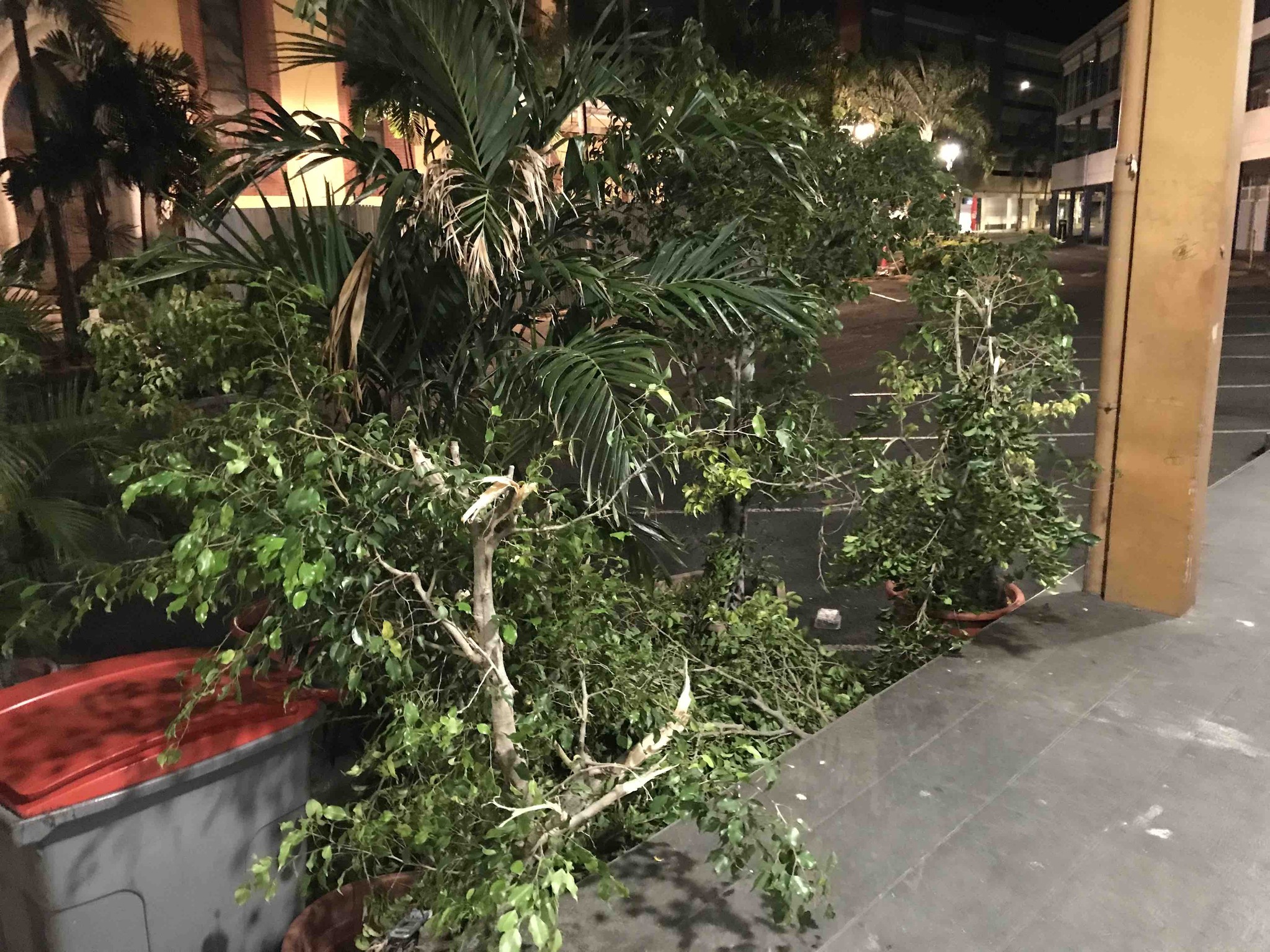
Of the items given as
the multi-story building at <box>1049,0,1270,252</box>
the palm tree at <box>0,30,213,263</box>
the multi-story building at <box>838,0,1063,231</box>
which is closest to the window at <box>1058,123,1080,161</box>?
the multi-story building at <box>1049,0,1270,252</box>

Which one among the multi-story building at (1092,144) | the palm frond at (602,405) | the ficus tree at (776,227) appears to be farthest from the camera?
the multi-story building at (1092,144)

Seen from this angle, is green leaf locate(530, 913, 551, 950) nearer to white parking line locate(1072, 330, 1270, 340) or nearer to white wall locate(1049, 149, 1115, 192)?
white parking line locate(1072, 330, 1270, 340)

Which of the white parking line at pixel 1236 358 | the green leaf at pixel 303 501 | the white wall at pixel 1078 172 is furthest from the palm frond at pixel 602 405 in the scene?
the white wall at pixel 1078 172

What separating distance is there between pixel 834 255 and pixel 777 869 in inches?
111

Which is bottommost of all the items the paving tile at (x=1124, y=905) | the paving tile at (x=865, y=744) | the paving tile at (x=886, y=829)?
the paving tile at (x=1124, y=905)

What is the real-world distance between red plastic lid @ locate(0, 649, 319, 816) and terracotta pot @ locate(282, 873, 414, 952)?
50 centimetres

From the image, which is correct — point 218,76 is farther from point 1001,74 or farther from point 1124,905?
point 1001,74

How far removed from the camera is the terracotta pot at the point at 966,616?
14.0ft

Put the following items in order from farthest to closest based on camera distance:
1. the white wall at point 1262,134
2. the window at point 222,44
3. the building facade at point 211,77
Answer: the window at point 222,44 < the white wall at point 1262,134 < the building facade at point 211,77

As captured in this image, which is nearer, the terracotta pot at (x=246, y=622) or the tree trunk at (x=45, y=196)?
the terracotta pot at (x=246, y=622)

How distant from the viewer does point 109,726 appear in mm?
2324

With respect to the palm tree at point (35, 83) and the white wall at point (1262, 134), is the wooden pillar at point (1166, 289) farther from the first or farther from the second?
the white wall at point (1262, 134)

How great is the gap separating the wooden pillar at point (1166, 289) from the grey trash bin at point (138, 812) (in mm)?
3249

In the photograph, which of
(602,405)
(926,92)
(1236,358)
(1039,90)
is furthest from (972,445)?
(1039,90)
